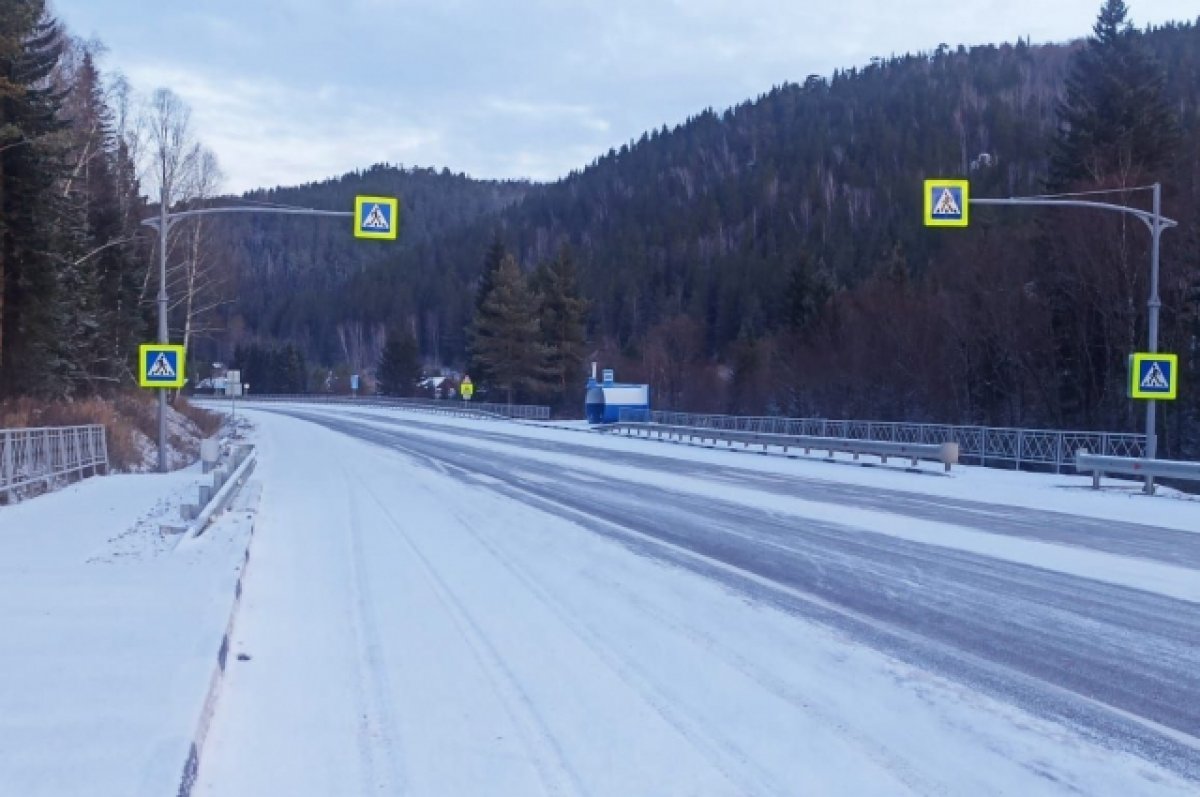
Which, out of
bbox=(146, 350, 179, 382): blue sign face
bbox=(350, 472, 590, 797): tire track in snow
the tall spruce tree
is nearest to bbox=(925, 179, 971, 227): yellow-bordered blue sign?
bbox=(350, 472, 590, 797): tire track in snow

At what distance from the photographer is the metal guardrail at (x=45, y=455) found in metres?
20.3

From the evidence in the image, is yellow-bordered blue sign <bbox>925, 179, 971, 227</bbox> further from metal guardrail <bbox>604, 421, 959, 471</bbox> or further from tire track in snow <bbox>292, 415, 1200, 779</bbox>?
metal guardrail <bbox>604, 421, 959, 471</bbox>

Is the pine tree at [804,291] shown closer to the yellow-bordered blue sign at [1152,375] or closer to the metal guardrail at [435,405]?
the metal guardrail at [435,405]

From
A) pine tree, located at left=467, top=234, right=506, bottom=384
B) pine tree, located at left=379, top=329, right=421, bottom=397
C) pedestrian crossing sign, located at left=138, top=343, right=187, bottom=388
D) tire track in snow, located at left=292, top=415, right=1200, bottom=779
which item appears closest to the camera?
tire track in snow, located at left=292, top=415, right=1200, bottom=779

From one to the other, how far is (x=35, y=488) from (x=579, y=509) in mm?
10694

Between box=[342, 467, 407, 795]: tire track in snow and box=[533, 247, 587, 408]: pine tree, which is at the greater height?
box=[533, 247, 587, 408]: pine tree

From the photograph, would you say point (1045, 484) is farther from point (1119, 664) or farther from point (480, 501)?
point (1119, 664)

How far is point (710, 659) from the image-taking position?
8.64 m

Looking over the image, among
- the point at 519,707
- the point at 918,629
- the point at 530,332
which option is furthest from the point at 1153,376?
the point at 530,332

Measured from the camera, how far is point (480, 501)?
71.7ft

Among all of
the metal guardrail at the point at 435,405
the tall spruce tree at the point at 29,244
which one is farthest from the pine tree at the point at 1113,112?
the metal guardrail at the point at 435,405

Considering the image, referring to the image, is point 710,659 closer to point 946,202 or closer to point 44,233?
point 946,202

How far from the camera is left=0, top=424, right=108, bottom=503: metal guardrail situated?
2031 centimetres

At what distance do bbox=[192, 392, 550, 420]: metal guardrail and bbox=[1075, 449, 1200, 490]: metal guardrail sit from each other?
56.5 m
